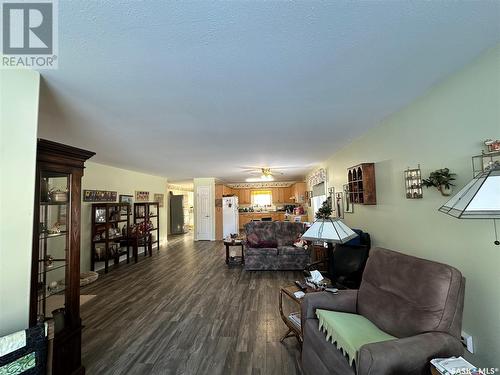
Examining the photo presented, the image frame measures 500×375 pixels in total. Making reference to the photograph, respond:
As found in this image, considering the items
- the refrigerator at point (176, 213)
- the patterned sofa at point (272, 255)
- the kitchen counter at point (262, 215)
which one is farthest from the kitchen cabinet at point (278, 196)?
the patterned sofa at point (272, 255)

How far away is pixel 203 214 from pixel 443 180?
693cm

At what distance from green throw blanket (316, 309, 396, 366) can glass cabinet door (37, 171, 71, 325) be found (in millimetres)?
2171

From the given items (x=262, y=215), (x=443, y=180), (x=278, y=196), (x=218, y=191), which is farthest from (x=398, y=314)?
(x=278, y=196)

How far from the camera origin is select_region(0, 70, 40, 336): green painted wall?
123 cm

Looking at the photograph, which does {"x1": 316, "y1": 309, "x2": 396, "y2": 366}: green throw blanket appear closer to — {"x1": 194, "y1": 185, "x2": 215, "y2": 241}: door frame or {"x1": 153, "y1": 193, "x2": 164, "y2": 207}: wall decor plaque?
{"x1": 194, "y1": 185, "x2": 215, "y2": 241}: door frame

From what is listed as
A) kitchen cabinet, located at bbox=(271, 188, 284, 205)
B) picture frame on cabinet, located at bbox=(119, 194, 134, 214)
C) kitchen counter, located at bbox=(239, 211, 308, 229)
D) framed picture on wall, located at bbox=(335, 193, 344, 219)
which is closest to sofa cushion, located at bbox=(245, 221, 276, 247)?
framed picture on wall, located at bbox=(335, 193, 344, 219)

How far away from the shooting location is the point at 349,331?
1482 mm

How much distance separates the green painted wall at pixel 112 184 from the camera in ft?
14.4

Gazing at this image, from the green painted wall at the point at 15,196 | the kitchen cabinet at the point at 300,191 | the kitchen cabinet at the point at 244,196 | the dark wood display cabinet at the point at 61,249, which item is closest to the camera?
the green painted wall at the point at 15,196

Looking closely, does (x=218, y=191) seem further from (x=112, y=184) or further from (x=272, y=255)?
(x=272, y=255)

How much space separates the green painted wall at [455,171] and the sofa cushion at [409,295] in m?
0.35

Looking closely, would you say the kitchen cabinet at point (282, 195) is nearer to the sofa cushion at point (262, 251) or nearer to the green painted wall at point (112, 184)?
the green painted wall at point (112, 184)

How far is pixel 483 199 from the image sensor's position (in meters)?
1.04

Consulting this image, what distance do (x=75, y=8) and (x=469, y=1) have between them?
6.27ft
